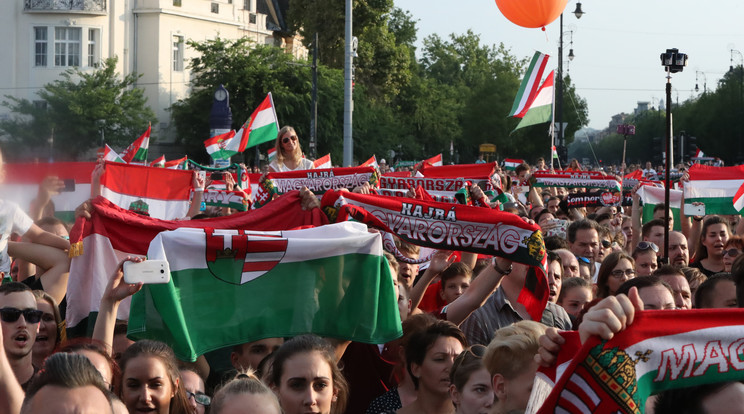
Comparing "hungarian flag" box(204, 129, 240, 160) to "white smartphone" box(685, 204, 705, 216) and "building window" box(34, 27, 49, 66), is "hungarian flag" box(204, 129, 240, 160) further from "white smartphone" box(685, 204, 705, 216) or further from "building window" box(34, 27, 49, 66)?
"building window" box(34, 27, 49, 66)

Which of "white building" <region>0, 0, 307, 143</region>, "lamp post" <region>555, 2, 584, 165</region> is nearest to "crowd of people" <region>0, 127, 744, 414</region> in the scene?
"lamp post" <region>555, 2, 584, 165</region>

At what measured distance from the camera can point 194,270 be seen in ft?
21.0

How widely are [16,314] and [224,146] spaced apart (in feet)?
46.1

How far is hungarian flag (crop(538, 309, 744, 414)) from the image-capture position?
3385 millimetres

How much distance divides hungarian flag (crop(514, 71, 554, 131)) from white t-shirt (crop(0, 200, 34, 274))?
1571cm

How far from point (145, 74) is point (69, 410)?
60.2 m

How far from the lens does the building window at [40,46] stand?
2293 inches

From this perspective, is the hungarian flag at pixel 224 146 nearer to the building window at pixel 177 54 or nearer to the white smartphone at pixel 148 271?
Result: the white smartphone at pixel 148 271

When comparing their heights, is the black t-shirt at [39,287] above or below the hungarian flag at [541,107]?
below

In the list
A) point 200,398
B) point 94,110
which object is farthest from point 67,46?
point 200,398

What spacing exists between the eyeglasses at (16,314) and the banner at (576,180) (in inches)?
499

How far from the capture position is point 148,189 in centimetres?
1255

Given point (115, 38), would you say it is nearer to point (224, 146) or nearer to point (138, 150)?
point (138, 150)

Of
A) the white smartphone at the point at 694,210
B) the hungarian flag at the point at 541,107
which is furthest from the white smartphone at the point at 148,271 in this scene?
the hungarian flag at the point at 541,107
